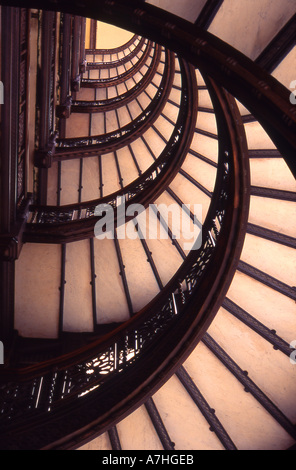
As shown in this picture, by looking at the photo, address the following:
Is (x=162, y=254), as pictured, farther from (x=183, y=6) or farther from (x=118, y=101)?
(x=183, y=6)

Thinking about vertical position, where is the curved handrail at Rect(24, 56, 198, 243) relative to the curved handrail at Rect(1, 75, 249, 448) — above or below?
above

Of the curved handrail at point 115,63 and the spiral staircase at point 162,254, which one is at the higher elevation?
the curved handrail at point 115,63

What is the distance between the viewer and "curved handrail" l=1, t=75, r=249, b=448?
3.86 m

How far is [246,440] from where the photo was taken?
495cm

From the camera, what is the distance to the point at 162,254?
718cm

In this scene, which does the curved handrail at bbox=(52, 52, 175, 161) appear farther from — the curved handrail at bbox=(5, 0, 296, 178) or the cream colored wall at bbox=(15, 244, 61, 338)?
the curved handrail at bbox=(5, 0, 296, 178)

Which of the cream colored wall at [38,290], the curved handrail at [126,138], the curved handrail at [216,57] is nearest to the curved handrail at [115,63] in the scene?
the curved handrail at [126,138]

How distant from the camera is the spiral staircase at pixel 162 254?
2883 mm

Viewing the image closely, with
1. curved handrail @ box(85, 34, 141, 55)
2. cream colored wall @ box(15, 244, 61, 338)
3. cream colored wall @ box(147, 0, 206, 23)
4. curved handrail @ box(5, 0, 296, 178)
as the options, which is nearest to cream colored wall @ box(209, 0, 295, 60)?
cream colored wall @ box(147, 0, 206, 23)

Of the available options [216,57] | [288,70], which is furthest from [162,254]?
[216,57]

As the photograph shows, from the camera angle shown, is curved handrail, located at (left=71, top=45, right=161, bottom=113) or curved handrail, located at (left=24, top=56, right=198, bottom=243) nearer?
A: curved handrail, located at (left=24, top=56, right=198, bottom=243)

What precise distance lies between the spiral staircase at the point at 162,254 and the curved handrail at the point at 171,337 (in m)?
0.02

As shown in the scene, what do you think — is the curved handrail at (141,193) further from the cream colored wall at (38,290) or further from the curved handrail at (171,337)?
the curved handrail at (171,337)

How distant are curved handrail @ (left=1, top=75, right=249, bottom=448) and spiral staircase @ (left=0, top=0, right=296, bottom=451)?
0.02 m
